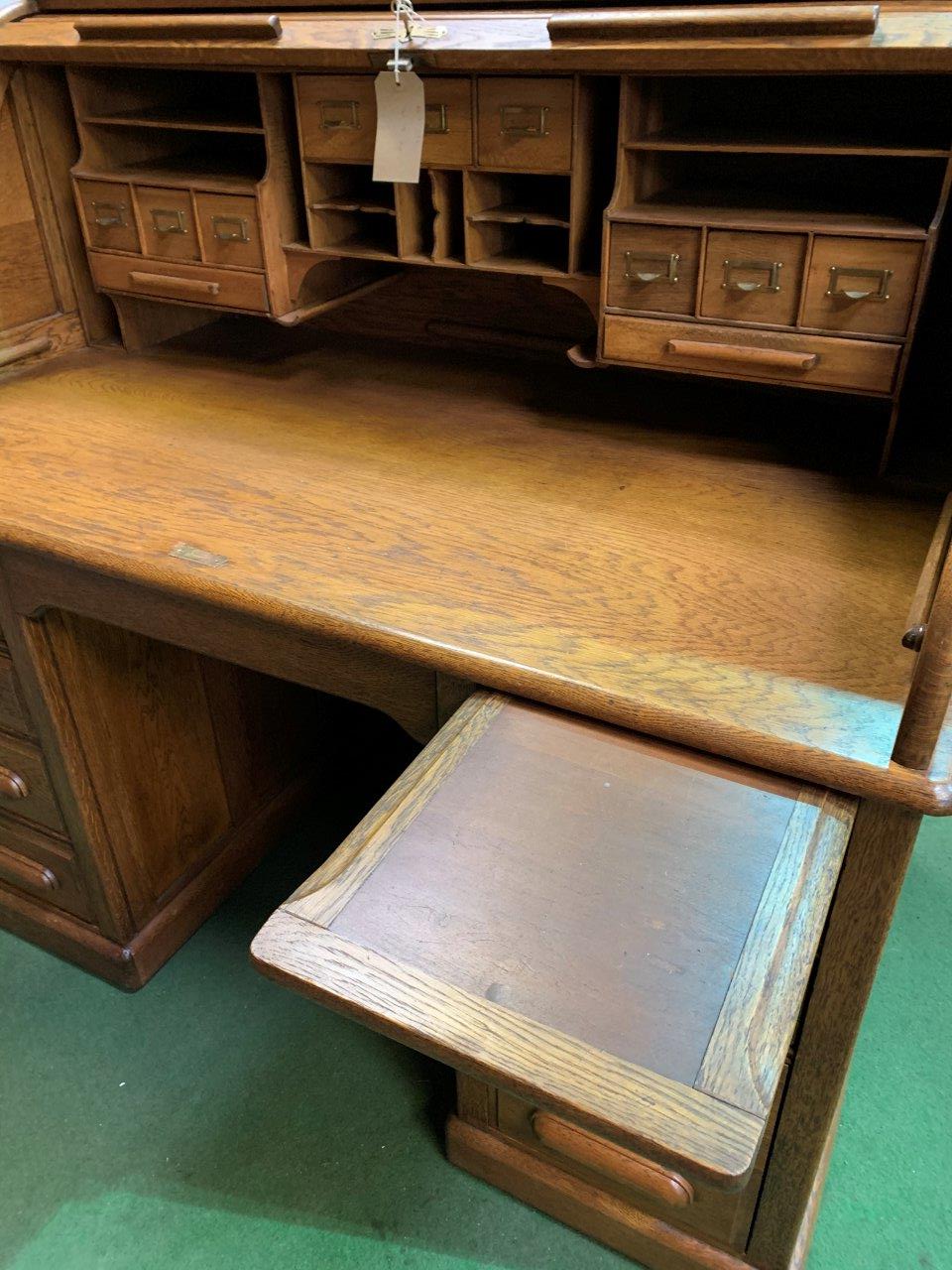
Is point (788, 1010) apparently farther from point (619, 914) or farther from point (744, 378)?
point (744, 378)

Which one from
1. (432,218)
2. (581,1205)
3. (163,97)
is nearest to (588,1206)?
(581,1205)

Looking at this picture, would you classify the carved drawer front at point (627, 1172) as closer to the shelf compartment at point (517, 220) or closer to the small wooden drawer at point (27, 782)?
the small wooden drawer at point (27, 782)

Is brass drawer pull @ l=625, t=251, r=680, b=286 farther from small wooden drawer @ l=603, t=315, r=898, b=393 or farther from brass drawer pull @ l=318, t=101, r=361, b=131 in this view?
brass drawer pull @ l=318, t=101, r=361, b=131

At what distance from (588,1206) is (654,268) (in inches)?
45.6

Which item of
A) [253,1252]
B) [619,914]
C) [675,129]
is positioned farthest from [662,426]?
[253,1252]

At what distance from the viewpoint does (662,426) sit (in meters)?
1.35

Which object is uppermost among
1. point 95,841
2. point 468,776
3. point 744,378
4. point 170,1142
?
point 744,378

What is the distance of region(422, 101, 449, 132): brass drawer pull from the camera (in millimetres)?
1172

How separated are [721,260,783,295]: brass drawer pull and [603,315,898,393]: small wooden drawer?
0.15 feet

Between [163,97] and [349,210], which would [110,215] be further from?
[349,210]

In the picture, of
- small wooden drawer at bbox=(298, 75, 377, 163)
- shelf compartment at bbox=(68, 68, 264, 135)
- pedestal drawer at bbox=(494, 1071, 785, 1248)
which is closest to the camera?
pedestal drawer at bbox=(494, 1071, 785, 1248)

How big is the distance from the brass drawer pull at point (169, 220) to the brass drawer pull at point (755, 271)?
0.77 m

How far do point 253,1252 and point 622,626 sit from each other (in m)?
0.99

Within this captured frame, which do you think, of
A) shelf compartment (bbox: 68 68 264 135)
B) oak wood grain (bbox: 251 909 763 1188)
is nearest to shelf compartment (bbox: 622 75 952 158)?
shelf compartment (bbox: 68 68 264 135)
